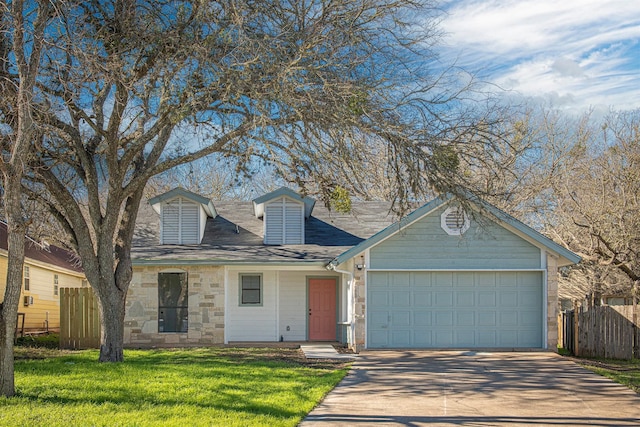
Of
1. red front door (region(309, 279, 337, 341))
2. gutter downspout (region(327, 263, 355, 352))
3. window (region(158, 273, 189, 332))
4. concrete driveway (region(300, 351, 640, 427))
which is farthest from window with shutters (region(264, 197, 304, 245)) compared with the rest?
concrete driveway (region(300, 351, 640, 427))

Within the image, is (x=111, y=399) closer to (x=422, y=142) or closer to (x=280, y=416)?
(x=280, y=416)

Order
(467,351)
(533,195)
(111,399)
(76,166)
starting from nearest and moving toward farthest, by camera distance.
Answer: (111,399) < (76,166) < (467,351) < (533,195)

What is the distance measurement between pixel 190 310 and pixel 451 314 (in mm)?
7392

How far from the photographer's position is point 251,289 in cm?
2284

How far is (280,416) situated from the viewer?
33.5 ft

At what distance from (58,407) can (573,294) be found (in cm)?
2416

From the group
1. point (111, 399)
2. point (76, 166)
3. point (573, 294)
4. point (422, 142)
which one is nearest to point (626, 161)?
point (573, 294)

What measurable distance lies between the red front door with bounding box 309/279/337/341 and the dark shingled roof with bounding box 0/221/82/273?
27.4ft

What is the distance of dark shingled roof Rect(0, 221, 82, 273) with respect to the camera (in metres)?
25.3

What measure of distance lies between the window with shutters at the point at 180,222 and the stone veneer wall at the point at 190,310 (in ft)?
5.61

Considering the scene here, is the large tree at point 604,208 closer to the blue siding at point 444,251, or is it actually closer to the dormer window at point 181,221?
the blue siding at point 444,251

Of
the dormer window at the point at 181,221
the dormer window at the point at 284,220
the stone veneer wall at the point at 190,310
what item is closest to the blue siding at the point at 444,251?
the dormer window at the point at 284,220

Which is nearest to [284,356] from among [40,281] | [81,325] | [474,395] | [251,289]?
[251,289]

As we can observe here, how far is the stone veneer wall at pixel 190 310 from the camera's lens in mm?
21469
